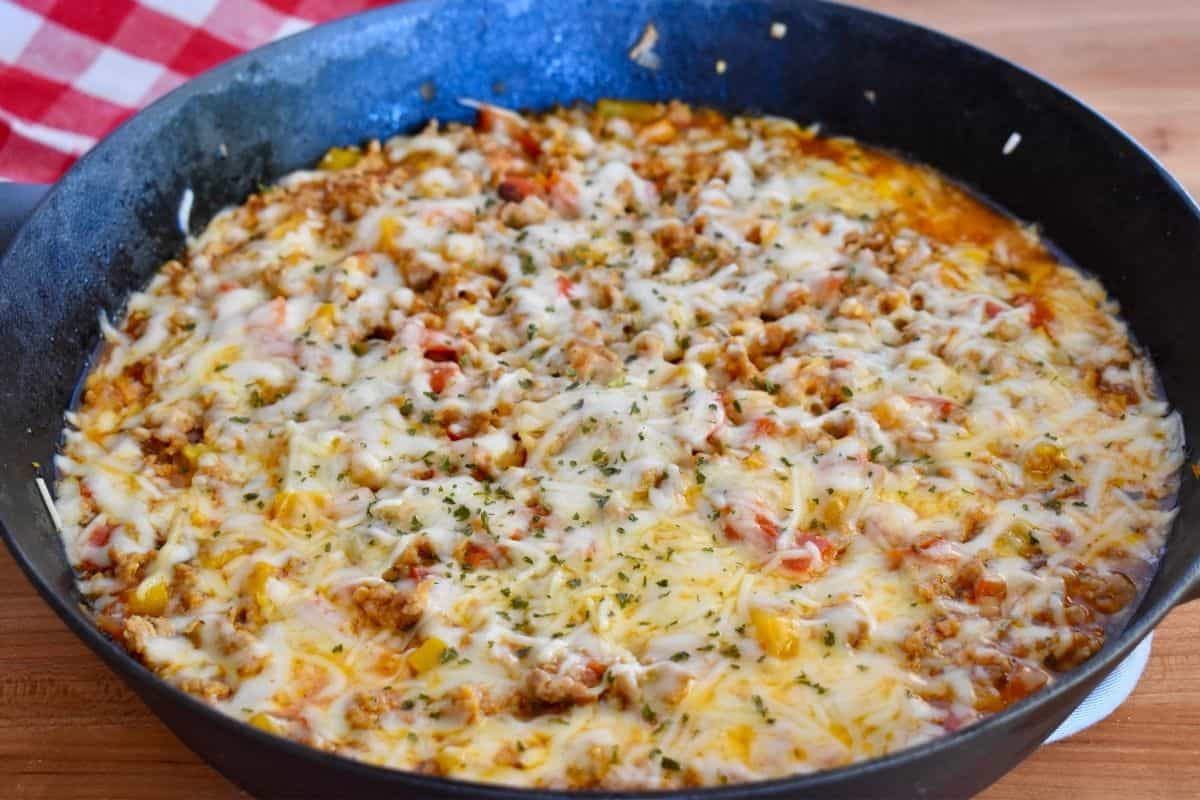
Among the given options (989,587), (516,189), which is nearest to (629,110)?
(516,189)

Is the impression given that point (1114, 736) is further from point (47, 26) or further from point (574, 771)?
point (47, 26)

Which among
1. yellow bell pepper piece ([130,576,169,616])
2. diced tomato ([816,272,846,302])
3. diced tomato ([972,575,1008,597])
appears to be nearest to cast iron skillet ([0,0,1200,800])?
yellow bell pepper piece ([130,576,169,616])

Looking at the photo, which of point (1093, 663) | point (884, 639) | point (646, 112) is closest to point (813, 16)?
point (646, 112)

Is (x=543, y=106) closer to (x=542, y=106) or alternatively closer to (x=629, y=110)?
(x=542, y=106)

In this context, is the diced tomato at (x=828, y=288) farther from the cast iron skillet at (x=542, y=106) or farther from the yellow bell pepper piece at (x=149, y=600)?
the yellow bell pepper piece at (x=149, y=600)

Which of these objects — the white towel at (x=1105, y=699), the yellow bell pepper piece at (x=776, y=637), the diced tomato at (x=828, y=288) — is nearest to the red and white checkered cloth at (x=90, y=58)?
the diced tomato at (x=828, y=288)
